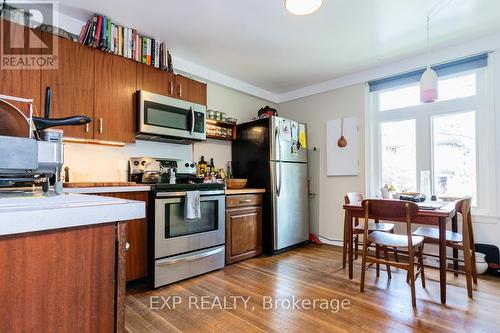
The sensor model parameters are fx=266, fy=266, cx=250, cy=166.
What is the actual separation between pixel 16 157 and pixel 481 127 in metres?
3.77

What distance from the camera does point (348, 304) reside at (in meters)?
2.04

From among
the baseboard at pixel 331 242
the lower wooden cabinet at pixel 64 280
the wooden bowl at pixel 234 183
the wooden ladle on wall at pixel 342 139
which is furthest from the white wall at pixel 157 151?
the lower wooden cabinet at pixel 64 280

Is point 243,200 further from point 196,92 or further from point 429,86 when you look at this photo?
point 429,86

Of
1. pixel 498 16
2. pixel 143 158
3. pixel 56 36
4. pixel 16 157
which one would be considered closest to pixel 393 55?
pixel 498 16

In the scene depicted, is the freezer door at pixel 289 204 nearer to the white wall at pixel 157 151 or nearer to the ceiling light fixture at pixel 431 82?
the white wall at pixel 157 151

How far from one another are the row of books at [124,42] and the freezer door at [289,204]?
1.78m

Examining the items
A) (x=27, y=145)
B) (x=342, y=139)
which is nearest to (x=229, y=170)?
(x=342, y=139)

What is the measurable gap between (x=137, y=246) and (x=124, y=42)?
188 centimetres

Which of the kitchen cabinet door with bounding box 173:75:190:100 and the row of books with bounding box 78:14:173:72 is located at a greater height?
the row of books with bounding box 78:14:173:72

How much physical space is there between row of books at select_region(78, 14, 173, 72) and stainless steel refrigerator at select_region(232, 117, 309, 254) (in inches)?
54.1

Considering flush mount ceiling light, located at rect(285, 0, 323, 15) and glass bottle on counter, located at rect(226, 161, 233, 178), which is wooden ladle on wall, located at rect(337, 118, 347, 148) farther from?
flush mount ceiling light, located at rect(285, 0, 323, 15)

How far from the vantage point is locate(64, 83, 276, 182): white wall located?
8.08ft

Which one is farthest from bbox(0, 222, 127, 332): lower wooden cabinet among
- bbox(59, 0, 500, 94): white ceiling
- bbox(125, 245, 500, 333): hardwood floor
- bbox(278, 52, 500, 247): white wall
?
bbox(278, 52, 500, 247): white wall

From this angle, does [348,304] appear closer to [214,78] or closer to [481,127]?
[481,127]
